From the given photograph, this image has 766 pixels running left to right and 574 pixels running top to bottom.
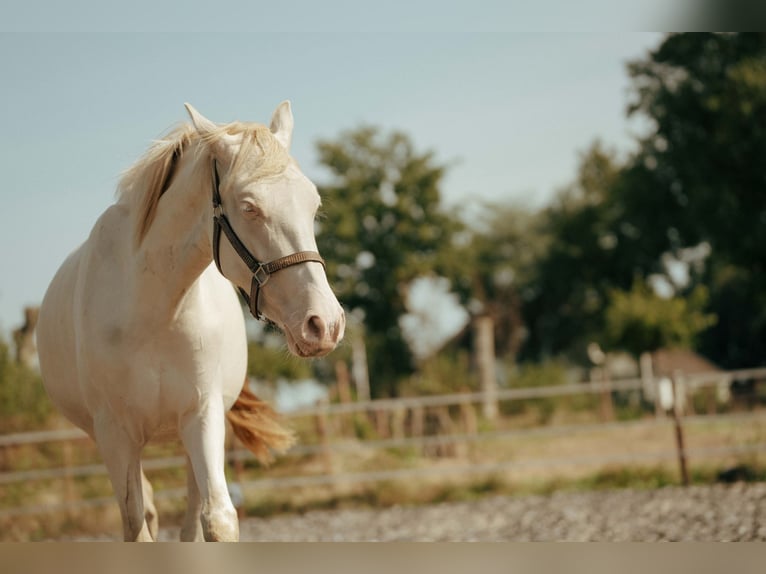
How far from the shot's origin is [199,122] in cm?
269

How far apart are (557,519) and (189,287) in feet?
18.4

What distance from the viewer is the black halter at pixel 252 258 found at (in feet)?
7.92

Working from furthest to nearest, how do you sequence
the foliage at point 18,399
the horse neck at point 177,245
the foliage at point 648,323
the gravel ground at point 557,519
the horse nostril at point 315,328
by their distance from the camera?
the foliage at point 648,323 → the foliage at point 18,399 → the gravel ground at point 557,519 → the horse neck at point 177,245 → the horse nostril at point 315,328

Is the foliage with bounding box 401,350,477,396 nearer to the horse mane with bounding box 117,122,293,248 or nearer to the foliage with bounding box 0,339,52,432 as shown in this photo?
the foliage with bounding box 0,339,52,432

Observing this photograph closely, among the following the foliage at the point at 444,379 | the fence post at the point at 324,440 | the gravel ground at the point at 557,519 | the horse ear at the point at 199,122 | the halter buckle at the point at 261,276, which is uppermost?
the horse ear at the point at 199,122

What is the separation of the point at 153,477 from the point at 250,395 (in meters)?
7.05

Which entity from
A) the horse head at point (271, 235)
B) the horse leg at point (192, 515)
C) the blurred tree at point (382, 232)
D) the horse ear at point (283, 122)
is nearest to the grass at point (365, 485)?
the horse leg at point (192, 515)

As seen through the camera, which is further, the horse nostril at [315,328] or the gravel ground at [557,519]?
the gravel ground at [557,519]

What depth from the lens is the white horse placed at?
2461 millimetres

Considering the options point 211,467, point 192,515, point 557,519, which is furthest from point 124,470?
point 557,519

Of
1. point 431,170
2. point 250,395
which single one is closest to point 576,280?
point 431,170

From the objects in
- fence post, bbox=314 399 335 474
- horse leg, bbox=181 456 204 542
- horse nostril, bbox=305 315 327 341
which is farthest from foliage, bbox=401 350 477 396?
horse nostril, bbox=305 315 327 341

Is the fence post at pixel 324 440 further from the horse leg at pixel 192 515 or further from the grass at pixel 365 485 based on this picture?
the horse leg at pixel 192 515

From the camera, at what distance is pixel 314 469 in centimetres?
1157
